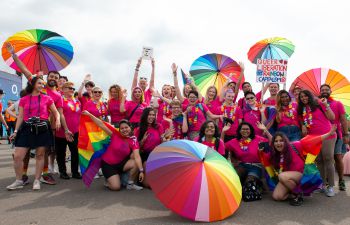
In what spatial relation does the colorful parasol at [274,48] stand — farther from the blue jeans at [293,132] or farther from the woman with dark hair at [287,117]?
the blue jeans at [293,132]

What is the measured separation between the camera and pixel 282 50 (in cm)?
788

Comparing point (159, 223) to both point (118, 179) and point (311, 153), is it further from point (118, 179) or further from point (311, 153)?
point (311, 153)

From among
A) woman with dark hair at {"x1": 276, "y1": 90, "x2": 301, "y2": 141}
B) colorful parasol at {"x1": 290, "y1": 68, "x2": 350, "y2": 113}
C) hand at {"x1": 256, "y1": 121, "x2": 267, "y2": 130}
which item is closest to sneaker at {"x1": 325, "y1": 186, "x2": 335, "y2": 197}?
woman with dark hair at {"x1": 276, "y1": 90, "x2": 301, "y2": 141}

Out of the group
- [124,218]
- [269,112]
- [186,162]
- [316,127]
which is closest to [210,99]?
[269,112]

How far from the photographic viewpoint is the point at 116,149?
5.71 metres

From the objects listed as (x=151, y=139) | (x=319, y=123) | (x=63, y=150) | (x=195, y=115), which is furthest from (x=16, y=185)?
(x=319, y=123)

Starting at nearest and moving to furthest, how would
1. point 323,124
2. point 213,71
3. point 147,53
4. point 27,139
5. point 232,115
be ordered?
point 323,124, point 27,139, point 232,115, point 147,53, point 213,71

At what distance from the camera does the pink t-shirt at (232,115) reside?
6160 mm

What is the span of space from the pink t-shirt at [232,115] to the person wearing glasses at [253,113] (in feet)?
0.38

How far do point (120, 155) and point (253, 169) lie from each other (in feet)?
7.65

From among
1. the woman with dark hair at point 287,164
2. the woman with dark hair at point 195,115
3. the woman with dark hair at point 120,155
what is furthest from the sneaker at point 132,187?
the woman with dark hair at point 287,164

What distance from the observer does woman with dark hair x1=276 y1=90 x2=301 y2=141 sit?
5.63m

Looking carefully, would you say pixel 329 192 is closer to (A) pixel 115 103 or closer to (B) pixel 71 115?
(A) pixel 115 103

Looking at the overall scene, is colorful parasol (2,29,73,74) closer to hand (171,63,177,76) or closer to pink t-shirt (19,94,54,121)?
pink t-shirt (19,94,54,121)
